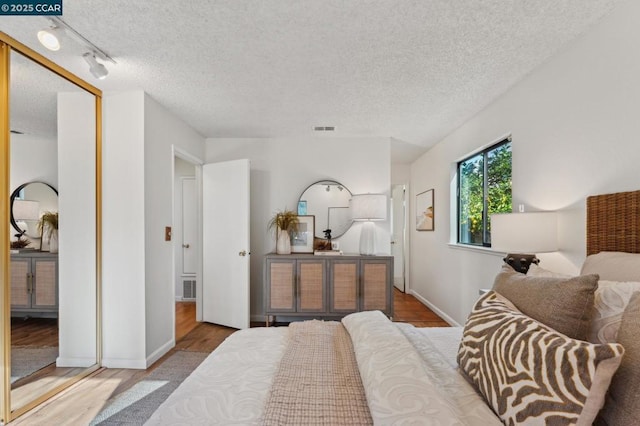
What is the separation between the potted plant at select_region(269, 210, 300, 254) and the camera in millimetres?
3910

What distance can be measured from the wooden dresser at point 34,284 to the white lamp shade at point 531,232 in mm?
3204

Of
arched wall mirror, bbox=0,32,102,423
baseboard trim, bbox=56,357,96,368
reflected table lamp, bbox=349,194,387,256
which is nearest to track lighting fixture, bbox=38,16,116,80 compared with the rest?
arched wall mirror, bbox=0,32,102,423

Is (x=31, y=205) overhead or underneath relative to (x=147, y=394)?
overhead

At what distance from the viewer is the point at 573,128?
198 centimetres

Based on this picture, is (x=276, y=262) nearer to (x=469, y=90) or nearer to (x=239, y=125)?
(x=239, y=125)

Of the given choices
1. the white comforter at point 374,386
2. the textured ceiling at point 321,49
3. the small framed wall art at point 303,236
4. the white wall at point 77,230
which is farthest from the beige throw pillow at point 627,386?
the small framed wall art at point 303,236

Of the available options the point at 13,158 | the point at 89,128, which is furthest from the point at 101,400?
the point at 89,128

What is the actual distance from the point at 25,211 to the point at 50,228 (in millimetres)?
259

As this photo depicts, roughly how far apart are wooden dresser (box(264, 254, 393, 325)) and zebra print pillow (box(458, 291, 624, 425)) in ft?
8.26

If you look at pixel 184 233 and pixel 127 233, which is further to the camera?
pixel 184 233

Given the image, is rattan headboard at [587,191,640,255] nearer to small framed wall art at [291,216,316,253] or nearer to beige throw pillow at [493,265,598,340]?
beige throw pillow at [493,265,598,340]

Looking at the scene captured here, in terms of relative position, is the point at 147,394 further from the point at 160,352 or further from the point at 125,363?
the point at 160,352

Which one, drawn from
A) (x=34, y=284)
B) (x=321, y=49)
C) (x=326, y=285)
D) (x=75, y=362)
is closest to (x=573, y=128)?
(x=321, y=49)

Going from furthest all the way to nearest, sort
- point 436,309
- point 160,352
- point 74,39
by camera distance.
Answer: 1. point 436,309
2. point 160,352
3. point 74,39
